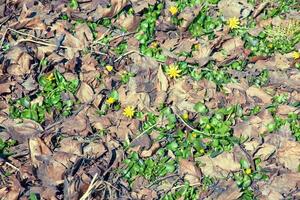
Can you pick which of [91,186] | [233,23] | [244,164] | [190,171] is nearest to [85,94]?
[91,186]

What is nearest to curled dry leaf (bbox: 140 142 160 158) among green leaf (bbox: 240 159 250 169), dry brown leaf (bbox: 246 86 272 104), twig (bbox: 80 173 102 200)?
twig (bbox: 80 173 102 200)

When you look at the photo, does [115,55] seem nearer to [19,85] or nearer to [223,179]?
[19,85]

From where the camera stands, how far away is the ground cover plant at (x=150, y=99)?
300 centimetres

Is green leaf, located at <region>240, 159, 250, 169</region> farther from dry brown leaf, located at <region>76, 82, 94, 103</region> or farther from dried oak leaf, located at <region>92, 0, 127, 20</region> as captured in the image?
dried oak leaf, located at <region>92, 0, 127, 20</region>

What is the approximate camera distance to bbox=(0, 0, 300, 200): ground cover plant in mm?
3004

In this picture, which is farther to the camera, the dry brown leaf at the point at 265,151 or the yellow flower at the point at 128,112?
the yellow flower at the point at 128,112

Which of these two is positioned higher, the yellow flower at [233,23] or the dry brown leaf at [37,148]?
the yellow flower at [233,23]

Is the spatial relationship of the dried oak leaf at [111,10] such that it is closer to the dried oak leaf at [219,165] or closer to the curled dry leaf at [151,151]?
the curled dry leaf at [151,151]

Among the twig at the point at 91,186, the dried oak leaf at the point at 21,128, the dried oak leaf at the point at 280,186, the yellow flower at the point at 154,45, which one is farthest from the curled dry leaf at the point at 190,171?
the yellow flower at the point at 154,45

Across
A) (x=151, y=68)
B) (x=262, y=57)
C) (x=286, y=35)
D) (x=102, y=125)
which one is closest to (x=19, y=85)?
(x=102, y=125)

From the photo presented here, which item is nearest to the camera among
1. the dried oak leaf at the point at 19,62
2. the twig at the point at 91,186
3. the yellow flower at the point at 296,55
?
the twig at the point at 91,186

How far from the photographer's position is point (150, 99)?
11.2ft

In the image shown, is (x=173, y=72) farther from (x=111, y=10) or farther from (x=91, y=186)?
(x=91, y=186)

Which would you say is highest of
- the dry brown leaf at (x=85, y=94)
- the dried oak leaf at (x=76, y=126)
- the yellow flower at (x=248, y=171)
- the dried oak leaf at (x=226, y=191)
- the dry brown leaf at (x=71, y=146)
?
the dry brown leaf at (x=85, y=94)
